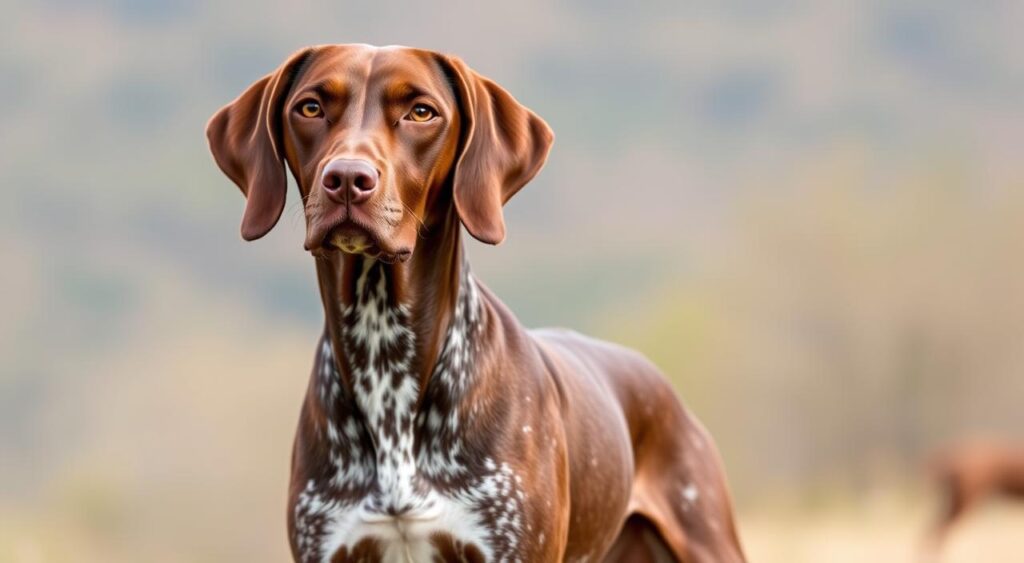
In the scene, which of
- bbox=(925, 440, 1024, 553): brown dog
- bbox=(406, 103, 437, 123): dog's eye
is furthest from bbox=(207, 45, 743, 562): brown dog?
bbox=(925, 440, 1024, 553): brown dog

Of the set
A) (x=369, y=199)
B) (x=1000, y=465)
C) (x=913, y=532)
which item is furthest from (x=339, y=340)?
(x=913, y=532)

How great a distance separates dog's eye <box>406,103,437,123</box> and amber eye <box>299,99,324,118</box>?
253 mm

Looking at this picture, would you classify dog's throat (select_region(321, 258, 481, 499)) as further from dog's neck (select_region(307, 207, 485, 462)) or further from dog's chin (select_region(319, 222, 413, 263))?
dog's chin (select_region(319, 222, 413, 263))

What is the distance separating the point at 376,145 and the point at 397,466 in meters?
0.91

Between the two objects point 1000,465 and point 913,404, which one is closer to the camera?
point 1000,465

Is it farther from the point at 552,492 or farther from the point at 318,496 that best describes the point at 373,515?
the point at 552,492

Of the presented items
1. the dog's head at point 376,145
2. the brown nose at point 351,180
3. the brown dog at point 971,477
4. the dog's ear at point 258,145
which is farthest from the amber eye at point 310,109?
the brown dog at point 971,477

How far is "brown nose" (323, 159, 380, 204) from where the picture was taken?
4484 mm

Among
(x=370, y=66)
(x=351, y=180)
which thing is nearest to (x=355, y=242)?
(x=351, y=180)

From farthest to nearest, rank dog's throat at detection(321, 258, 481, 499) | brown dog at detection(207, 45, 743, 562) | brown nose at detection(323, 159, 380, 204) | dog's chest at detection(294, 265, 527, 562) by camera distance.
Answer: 1. dog's throat at detection(321, 258, 481, 499)
2. dog's chest at detection(294, 265, 527, 562)
3. brown dog at detection(207, 45, 743, 562)
4. brown nose at detection(323, 159, 380, 204)

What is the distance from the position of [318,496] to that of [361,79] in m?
1.15

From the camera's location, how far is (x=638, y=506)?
606cm

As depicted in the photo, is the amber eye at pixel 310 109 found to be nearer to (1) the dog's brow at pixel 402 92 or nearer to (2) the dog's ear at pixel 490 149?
(1) the dog's brow at pixel 402 92

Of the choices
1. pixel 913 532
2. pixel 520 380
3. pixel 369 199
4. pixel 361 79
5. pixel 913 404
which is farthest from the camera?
pixel 913 404
